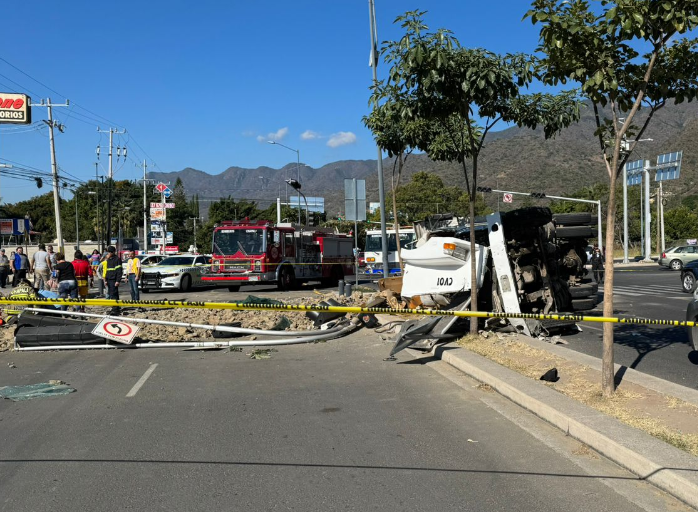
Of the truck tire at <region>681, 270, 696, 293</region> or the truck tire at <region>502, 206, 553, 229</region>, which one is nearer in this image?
the truck tire at <region>502, 206, 553, 229</region>

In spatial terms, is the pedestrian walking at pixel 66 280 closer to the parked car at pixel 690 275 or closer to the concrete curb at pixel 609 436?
the concrete curb at pixel 609 436

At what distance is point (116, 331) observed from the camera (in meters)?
11.7

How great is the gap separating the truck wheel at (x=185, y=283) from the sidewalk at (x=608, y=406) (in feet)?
65.6

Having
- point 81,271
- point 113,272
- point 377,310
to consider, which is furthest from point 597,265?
point 377,310

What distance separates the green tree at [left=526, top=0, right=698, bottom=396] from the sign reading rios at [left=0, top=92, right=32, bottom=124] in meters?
38.3

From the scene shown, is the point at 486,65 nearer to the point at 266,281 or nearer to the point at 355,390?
the point at 355,390

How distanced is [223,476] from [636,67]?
19.0ft

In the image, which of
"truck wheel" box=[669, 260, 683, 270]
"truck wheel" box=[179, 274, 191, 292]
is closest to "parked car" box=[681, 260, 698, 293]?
"truck wheel" box=[179, 274, 191, 292]

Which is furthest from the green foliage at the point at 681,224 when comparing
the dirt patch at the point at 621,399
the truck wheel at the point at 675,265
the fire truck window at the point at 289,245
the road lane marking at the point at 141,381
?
the road lane marking at the point at 141,381

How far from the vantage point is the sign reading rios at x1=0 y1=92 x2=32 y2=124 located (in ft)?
128

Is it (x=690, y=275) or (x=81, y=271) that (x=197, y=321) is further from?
(x=690, y=275)

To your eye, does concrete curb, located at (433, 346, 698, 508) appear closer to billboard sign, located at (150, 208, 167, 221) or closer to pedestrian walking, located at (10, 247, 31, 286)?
pedestrian walking, located at (10, 247, 31, 286)

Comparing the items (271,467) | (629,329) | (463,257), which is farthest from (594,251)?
(271,467)

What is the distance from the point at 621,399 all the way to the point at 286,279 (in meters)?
22.9
